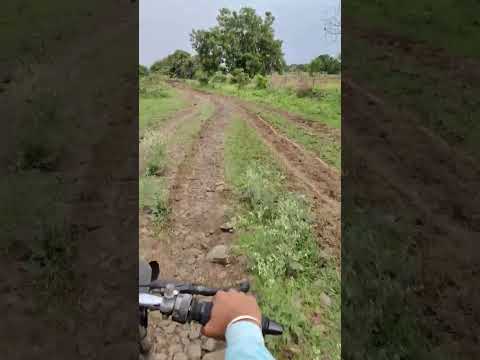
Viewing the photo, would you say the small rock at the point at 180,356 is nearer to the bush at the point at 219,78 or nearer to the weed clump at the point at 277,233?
the weed clump at the point at 277,233

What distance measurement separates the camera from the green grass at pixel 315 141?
9.61 ft

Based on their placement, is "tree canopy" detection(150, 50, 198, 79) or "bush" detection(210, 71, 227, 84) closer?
"bush" detection(210, 71, 227, 84)

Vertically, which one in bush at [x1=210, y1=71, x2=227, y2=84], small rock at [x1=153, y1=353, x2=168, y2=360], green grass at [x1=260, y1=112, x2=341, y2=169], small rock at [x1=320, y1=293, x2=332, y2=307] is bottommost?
small rock at [x1=153, y1=353, x2=168, y2=360]

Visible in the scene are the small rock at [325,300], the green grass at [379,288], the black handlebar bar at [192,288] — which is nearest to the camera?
the black handlebar bar at [192,288]

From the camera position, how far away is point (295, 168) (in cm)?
281

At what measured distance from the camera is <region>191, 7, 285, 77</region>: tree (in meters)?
11.9

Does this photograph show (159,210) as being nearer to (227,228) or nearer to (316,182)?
(227,228)

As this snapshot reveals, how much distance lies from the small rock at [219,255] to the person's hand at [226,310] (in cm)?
104

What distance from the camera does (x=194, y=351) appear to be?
1492mm

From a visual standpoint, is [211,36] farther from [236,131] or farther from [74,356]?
[74,356]

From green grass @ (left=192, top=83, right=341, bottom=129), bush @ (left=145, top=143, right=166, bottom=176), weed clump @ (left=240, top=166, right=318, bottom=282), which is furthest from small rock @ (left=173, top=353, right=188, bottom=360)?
green grass @ (left=192, top=83, right=341, bottom=129)

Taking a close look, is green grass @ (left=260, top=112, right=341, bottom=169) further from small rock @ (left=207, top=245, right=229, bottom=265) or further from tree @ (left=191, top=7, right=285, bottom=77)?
tree @ (left=191, top=7, right=285, bottom=77)

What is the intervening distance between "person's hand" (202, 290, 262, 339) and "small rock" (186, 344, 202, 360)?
0.72 m

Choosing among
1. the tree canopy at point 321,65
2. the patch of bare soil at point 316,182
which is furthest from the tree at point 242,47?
the patch of bare soil at point 316,182
